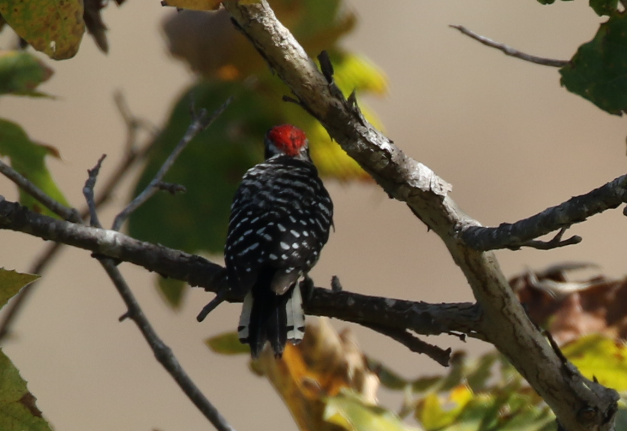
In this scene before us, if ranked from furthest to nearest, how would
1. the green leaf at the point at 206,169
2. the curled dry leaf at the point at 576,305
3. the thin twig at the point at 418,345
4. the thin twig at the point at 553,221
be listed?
the green leaf at the point at 206,169, the curled dry leaf at the point at 576,305, the thin twig at the point at 418,345, the thin twig at the point at 553,221

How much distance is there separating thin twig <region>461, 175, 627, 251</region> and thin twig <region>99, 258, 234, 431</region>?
696 mm

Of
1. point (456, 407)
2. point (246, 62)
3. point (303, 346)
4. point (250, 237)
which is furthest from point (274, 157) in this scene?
point (456, 407)

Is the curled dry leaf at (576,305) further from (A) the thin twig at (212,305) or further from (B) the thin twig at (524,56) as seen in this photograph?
(A) the thin twig at (212,305)

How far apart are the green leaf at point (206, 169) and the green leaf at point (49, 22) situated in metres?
1.14

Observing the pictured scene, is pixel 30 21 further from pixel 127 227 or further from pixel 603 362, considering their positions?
pixel 603 362

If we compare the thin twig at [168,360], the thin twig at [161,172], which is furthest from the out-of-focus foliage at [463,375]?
the thin twig at [161,172]

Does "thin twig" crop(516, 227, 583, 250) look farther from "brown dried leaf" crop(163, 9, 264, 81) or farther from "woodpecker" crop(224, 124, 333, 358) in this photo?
"brown dried leaf" crop(163, 9, 264, 81)

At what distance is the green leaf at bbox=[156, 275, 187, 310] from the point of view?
1.93 metres

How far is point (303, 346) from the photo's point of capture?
69.2 inches

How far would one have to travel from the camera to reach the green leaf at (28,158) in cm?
155

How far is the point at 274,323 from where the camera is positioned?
165 centimetres

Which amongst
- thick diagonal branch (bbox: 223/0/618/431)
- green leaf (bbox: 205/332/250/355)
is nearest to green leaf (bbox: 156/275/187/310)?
green leaf (bbox: 205/332/250/355)

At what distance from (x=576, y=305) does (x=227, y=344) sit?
0.90m

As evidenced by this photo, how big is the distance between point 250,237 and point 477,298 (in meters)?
0.66
